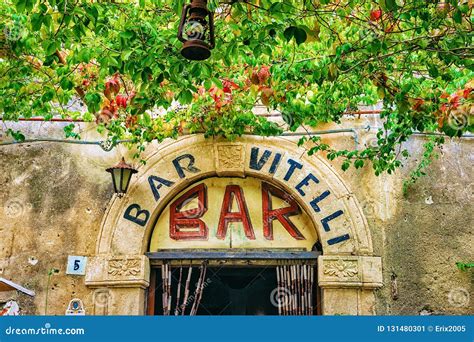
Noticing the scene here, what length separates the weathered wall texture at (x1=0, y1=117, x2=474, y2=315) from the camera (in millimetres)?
6145

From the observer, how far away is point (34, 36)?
178 inches

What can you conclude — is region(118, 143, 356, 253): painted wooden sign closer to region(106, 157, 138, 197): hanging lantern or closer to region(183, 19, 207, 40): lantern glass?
region(106, 157, 138, 197): hanging lantern

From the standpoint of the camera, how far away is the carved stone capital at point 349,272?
239 inches

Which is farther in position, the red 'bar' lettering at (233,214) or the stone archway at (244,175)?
the red 'bar' lettering at (233,214)

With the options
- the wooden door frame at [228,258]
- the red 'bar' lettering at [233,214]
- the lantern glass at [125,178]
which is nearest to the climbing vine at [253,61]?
the lantern glass at [125,178]

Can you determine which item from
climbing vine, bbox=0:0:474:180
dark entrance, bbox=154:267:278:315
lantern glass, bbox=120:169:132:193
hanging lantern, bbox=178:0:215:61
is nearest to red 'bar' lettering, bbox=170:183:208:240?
dark entrance, bbox=154:267:278:315

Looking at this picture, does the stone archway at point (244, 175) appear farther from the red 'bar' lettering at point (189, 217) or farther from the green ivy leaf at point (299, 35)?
the green ivy leaf at point (299, 35)

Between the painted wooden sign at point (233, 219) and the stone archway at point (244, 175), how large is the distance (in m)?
0.15

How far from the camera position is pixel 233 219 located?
669 centimetres

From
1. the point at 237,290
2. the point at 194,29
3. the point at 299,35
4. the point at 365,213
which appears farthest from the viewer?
the point at 237,290

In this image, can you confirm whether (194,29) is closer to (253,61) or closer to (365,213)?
(253,61)

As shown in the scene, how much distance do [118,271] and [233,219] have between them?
1432mm

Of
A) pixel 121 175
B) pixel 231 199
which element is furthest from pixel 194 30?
pixel 231 199

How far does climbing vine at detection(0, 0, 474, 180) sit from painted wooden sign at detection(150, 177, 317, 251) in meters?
0.91
